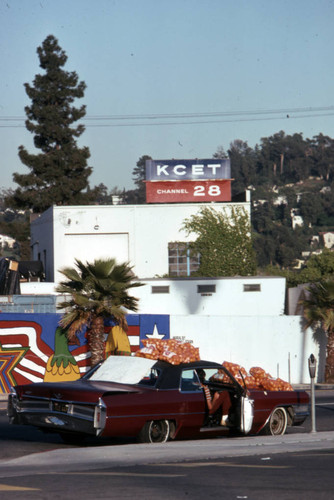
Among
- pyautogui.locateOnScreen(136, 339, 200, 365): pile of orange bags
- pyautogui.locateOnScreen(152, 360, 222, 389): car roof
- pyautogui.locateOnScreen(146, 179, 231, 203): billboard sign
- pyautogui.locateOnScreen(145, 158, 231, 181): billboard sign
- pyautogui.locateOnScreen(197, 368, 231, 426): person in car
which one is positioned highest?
pyautogui.locateOnScreen(145, 158, 231, 181): billboard sign

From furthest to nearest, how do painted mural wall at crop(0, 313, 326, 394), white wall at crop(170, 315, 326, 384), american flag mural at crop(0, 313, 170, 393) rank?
white wall at crop(170, 315, 326, 384) < painted mural wall at crop(0, 313, 326, 394) < american flag mural at crop(0, 313, 170, 393)

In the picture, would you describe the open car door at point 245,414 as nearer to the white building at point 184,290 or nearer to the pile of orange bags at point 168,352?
the pile of orange bags at point 168,352

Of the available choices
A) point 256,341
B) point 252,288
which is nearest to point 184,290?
point 252,288

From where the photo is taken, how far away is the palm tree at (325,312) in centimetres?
3005

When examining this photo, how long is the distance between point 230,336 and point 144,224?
50.0 ft

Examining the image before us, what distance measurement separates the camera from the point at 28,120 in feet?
234

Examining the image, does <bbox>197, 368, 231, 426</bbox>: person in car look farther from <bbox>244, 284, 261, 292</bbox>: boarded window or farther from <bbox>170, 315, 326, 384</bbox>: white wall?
<bbox>244, 284, 261, 292</bbox>: boarded window

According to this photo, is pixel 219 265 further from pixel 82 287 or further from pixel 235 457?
pixel 235 457

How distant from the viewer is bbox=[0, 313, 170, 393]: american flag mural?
25.8 m

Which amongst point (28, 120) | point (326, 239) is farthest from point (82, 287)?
point (326, 239)

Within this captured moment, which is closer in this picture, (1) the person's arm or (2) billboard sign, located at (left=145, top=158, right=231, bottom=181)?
(1) the person's arm

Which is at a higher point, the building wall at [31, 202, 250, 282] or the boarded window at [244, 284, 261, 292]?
the building wall at [31, 202, 250, 282]

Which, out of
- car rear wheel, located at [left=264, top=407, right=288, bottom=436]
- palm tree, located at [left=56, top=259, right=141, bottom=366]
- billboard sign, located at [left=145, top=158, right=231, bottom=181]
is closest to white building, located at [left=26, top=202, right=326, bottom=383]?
billboard sign, located at [left=145, top=158, right=231, bottom=181]

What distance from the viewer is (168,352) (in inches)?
545
